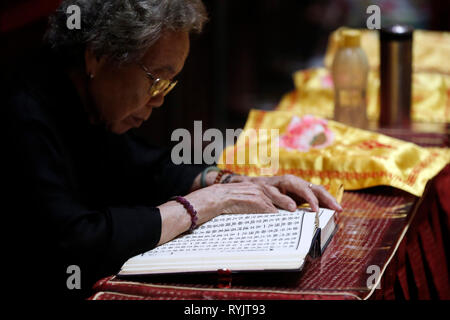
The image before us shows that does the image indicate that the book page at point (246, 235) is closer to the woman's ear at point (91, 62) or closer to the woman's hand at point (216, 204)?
the woman's hand at point (216, 204)

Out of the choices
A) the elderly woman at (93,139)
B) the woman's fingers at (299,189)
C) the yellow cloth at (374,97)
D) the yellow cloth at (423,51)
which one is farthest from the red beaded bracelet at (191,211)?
the yellow cloth at (423,51)

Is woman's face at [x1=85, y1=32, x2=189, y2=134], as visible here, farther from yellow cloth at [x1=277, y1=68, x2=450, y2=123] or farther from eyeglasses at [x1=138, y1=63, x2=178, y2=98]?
yellow cloth at [x1=277, y1=68, x2=450, y2=123]

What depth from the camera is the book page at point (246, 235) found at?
4.78ft

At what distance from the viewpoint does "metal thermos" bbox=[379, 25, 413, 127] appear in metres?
2.52

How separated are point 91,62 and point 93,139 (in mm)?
216

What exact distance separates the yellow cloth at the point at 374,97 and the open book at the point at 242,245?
1.06m

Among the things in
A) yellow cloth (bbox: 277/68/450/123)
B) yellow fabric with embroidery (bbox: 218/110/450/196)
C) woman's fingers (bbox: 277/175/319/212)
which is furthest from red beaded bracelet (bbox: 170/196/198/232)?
yellow cloth (bbox: 277/68/450/123)

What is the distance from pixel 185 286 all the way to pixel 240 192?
1.08 ft

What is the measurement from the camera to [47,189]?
1461 mm

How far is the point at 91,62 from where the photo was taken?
5.24 feet

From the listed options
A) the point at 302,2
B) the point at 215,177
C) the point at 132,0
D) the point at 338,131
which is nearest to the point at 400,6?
the point at 302,2

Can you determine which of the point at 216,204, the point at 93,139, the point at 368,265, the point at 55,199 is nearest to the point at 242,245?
the point at 216,204

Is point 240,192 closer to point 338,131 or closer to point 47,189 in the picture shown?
point 47,189
